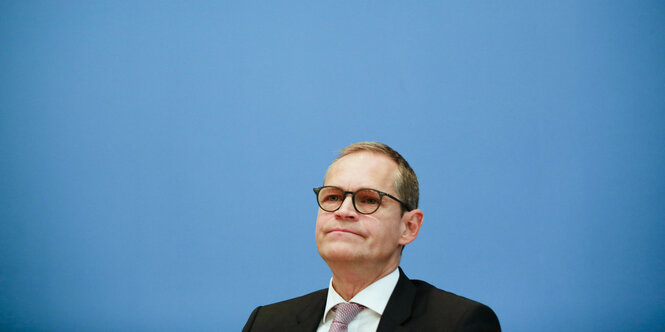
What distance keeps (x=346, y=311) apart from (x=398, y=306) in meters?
0.17

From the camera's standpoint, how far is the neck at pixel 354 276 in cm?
160

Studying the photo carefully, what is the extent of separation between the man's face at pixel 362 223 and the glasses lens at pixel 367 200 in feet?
0.06

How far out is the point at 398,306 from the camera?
1576 millimetres

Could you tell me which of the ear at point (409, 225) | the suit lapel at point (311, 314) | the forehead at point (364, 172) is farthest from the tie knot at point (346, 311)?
the forehead at point (364, 172)

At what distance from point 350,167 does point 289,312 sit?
23.0 inches

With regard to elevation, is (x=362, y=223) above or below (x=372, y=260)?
above

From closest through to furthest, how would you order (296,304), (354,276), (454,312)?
(454,312)
(354,276)
(296,304)

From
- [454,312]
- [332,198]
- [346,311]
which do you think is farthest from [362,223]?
[454,312]

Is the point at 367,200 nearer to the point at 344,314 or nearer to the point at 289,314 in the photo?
the point at 344,314

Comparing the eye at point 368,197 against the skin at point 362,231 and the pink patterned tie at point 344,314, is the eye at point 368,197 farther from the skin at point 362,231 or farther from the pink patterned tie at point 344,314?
the pink patterned tie at point 344,314

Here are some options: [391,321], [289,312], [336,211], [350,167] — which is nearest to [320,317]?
[289,312]

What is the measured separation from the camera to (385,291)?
1.62 m

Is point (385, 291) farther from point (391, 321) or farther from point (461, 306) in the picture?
point (461, 306)

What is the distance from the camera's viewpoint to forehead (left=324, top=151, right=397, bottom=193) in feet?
5.41
